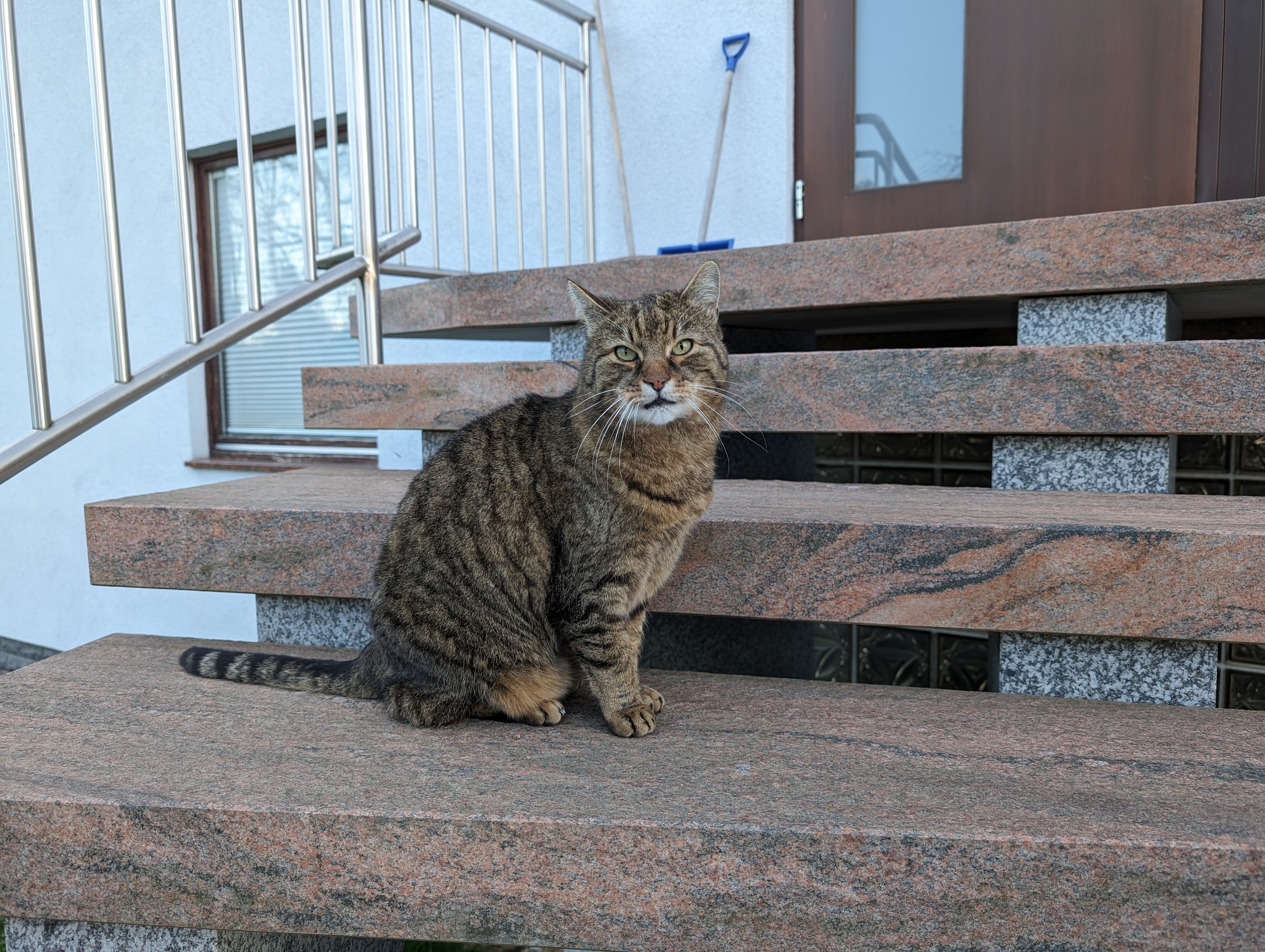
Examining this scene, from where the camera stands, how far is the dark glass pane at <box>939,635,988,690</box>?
115 inches

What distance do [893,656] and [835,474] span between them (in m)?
0.72

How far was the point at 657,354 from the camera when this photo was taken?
144 centimetres

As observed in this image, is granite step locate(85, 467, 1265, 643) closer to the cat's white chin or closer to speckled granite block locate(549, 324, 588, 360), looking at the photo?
the cat's white chin

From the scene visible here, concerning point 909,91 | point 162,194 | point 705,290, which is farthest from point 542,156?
point 162,194

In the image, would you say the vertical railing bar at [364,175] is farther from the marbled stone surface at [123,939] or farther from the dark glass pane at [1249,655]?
the dark glass pane at [1249,655]

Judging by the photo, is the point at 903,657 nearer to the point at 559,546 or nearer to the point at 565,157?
the point at 559,546

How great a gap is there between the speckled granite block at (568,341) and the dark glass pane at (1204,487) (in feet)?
6.29

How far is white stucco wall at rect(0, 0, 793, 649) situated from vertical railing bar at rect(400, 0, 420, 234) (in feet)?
2.52

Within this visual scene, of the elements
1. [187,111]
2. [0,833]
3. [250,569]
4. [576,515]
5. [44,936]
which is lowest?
[44,936]

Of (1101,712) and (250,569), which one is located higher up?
(250,569)

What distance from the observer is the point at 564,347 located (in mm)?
2459

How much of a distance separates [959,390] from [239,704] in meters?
1.56

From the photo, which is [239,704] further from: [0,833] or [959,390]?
[959,390]

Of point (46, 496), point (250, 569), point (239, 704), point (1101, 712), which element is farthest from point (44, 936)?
point (46, 496)
